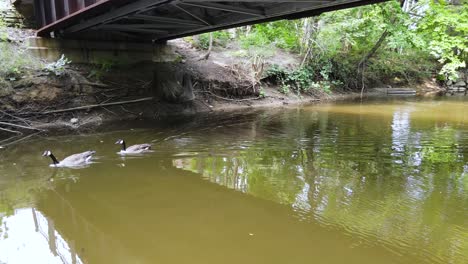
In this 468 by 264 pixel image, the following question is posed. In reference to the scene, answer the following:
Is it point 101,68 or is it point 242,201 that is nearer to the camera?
point 242,201

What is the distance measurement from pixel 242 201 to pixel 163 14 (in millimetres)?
8300

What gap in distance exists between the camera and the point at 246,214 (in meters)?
5.16

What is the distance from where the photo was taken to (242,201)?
5.67 meters

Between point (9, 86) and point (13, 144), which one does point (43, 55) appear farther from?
point (13, 144)

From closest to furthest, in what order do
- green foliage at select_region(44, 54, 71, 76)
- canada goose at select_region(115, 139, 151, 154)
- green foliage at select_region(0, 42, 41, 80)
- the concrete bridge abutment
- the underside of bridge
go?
canada goose at select_region(115, 139, 151, 154)
the underside of bridge
green foliage at select_region(0, 42, 41, 80)
green foliage at select_region(44, 54, 71, 76)
the concrete bridge abutment

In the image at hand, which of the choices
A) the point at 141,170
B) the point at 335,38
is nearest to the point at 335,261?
the point at 141,170

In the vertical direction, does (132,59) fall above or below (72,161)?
above

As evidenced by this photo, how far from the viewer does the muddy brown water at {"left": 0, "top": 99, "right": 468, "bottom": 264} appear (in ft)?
13.8

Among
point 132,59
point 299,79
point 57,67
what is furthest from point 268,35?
point 57,67

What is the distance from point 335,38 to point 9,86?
58.7 ft

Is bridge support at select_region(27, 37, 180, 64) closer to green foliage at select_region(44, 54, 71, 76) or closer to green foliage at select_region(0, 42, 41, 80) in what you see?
green foliage at select_region(0, 42, 41, 80)

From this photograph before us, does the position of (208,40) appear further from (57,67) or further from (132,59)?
(57,67)

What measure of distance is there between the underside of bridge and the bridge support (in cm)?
33

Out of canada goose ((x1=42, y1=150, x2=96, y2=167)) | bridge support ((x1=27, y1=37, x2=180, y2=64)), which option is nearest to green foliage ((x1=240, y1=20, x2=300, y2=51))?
bridge support ((x1=27, y1=37, x2=180, y2=64))
